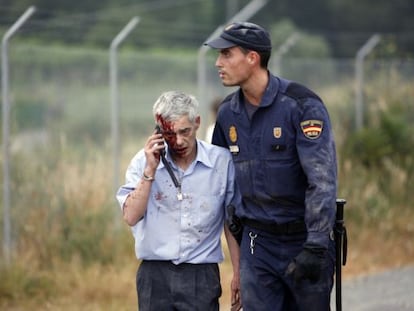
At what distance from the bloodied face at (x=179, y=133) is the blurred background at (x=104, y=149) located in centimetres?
338

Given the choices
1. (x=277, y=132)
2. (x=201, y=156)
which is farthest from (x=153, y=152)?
(x=277, y=132)

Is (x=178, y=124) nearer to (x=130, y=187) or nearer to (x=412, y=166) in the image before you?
(x=130, y=187)

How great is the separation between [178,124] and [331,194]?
89 cm

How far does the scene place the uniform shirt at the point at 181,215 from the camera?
5.84 metres

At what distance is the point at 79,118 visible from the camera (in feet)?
42.9

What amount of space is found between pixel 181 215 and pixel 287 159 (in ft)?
2.12

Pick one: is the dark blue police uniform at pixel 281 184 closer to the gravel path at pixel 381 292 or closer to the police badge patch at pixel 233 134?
the police badge patch at pixel 233 134

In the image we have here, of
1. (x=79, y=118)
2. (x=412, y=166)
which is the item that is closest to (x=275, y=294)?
(x=79, y=118)

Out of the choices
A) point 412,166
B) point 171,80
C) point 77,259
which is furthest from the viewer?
point 412,166

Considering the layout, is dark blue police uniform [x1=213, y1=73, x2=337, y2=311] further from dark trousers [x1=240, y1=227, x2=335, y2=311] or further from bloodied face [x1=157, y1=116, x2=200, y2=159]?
bloodied face [x1=157, y1=116, x2=200, y2=159]

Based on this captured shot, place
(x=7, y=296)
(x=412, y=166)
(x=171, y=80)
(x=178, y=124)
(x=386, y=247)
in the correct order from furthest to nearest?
(x=412, y=166), (x=171, y=80), (x=386, y=247), (x=7, y=296), (x=178, y=124)

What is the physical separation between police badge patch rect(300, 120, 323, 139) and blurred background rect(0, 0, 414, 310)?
3.62 metres

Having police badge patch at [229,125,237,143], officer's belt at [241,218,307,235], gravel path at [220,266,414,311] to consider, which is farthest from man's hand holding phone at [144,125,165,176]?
gravel path at [220,266,414,311]

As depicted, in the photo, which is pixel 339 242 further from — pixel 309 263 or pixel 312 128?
pixel 312 128
